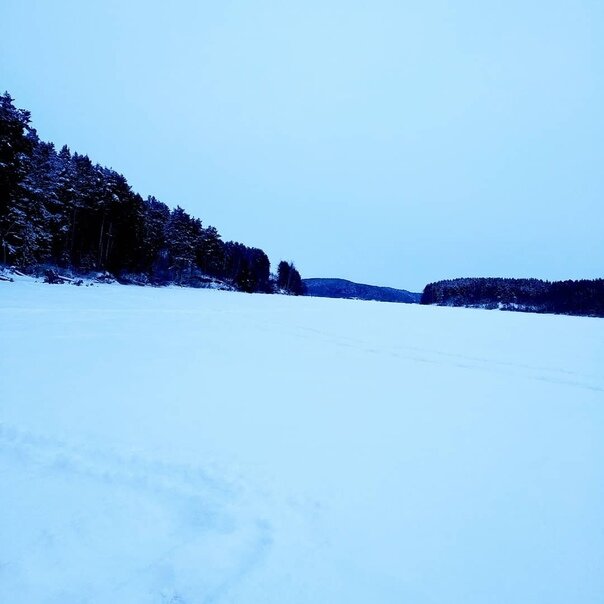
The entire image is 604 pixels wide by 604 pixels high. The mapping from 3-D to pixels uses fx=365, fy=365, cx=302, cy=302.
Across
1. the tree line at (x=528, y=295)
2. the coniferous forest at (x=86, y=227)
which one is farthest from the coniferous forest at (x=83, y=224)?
the tree line at (x=528, y=295)

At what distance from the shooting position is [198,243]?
2434 inches

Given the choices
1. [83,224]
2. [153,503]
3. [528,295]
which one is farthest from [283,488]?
[528,295]

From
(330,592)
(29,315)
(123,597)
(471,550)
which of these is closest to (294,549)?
(330,592)

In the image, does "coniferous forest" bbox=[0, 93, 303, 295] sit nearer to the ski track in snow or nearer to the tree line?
the ski track in snow

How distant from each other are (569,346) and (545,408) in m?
9.83

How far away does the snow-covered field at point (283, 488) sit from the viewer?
2020 mm

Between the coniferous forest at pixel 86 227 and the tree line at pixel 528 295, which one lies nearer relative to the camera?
the coniferous forest at pixel 86 227

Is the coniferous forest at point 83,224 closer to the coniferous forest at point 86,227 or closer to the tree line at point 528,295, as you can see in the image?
the coniferous forest at point 86,227

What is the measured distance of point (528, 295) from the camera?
102188 mm

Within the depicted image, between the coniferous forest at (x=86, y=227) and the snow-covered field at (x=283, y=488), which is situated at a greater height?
the coniferous forest at (x=86, y=227)

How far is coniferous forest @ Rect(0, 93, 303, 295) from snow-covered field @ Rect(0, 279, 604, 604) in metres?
23.0

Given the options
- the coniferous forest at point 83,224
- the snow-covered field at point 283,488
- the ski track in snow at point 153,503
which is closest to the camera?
the ski track in snow at point 153,503

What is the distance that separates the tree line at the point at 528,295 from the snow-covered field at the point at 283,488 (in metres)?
105

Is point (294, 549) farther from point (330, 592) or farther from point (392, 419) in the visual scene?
point (392, 419)
